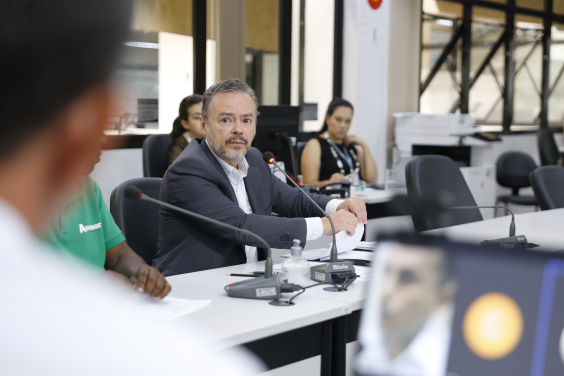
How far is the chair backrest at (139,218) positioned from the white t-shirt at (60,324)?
1.83 m

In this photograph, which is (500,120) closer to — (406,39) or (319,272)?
(406,39)

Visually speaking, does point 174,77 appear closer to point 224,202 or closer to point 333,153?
point 333,153

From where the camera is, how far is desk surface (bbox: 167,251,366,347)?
136cm

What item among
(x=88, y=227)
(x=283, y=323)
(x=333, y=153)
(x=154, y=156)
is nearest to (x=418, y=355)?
(x=283, y=323)

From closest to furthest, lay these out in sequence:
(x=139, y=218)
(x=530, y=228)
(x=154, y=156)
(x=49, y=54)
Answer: (x=49, y=54)
(x=139, y=218)
(x=530, y=228)
(x=154, y=156)

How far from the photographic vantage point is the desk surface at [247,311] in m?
1.36

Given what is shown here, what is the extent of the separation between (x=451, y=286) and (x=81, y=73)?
32 cm

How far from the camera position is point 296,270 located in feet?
5.97

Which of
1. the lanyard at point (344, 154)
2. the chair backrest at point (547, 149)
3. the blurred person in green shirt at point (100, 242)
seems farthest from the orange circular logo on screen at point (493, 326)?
the chair backrest at point (547, 149)

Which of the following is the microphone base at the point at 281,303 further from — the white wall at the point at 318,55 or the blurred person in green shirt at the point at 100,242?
the white wall at the point at 318,55

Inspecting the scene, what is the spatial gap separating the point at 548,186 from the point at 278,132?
1545 millimetres

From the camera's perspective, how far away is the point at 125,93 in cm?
39

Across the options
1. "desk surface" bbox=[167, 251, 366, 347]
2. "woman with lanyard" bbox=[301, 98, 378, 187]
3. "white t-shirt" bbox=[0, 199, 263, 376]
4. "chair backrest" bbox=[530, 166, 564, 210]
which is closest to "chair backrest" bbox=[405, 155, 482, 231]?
"chair backrest" bbox=[530, 166, 564, 210]

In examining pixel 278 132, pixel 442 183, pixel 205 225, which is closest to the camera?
pixel 205 225
